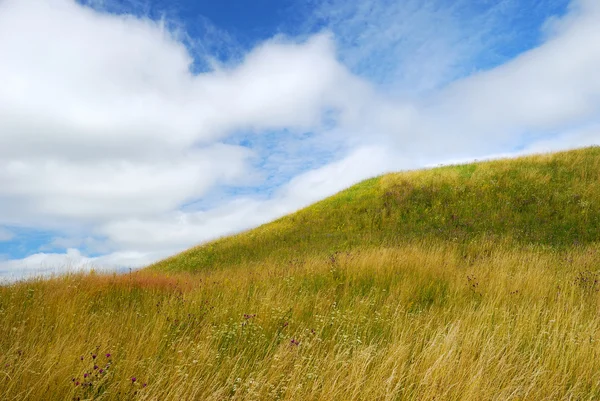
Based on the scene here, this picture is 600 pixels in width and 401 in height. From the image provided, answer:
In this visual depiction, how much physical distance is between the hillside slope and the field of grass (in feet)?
5.80

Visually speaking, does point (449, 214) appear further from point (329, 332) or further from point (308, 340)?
point (308, 340)

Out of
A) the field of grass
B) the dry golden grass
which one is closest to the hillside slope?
the field of grass

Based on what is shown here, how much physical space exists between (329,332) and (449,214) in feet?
54.5

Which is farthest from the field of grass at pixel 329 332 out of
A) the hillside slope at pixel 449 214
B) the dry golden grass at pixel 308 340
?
the hillside slope at pixel 449 214

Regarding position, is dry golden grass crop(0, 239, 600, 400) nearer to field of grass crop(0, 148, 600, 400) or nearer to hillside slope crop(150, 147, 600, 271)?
field of grass crop(0, 148, 600, 400)

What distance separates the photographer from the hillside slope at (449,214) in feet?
50.6

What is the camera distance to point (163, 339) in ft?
13.4

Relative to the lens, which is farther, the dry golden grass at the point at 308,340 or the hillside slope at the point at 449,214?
the hillside slope at the point at 449,214

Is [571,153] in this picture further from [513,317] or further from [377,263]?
[513,317]

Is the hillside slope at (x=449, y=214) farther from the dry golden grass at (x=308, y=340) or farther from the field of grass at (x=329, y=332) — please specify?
the dry golden grass at (x=308, y=340)

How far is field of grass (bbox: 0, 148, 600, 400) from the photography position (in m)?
3.04

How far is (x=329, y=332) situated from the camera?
474 centimetres

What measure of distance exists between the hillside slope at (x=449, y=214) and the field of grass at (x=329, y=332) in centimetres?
177

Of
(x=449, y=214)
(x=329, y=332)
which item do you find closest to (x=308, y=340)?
(x=329, y=332)
